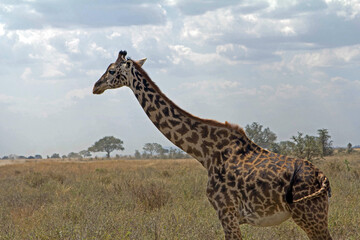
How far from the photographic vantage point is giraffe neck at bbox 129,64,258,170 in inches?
217

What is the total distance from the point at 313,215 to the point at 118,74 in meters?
3.18

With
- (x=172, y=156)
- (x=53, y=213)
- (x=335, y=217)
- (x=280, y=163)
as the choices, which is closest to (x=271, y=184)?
(x=280, y=163)

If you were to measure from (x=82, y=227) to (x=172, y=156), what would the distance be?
61.6 meters

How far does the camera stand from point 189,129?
5.71 meters

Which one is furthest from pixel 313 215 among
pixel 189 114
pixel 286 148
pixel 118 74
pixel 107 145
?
pixel 107 145

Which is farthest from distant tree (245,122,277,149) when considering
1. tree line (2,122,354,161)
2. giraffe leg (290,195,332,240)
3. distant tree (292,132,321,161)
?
giraffe leg (290,195,332,240)

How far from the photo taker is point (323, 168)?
17125 mm

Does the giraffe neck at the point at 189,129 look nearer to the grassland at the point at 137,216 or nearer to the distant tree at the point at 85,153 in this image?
the grassland at the point at 137,216

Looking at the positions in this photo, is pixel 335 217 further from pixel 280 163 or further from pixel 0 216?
pixel 0 216

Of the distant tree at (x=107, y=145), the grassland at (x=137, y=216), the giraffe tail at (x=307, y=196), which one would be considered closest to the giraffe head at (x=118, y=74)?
the grassland at (x=137, y=216)

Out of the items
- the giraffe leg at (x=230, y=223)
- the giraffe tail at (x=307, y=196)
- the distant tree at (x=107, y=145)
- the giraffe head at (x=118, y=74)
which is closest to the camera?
the giraffe tail at (x=307, y=196)

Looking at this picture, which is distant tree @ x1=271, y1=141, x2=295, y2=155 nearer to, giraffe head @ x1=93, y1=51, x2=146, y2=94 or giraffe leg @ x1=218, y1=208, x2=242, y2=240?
giraffe head @ x1=93, y1=51, x2=146, y2=94

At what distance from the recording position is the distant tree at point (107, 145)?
270 ft

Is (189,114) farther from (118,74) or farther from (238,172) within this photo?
(118,74)
